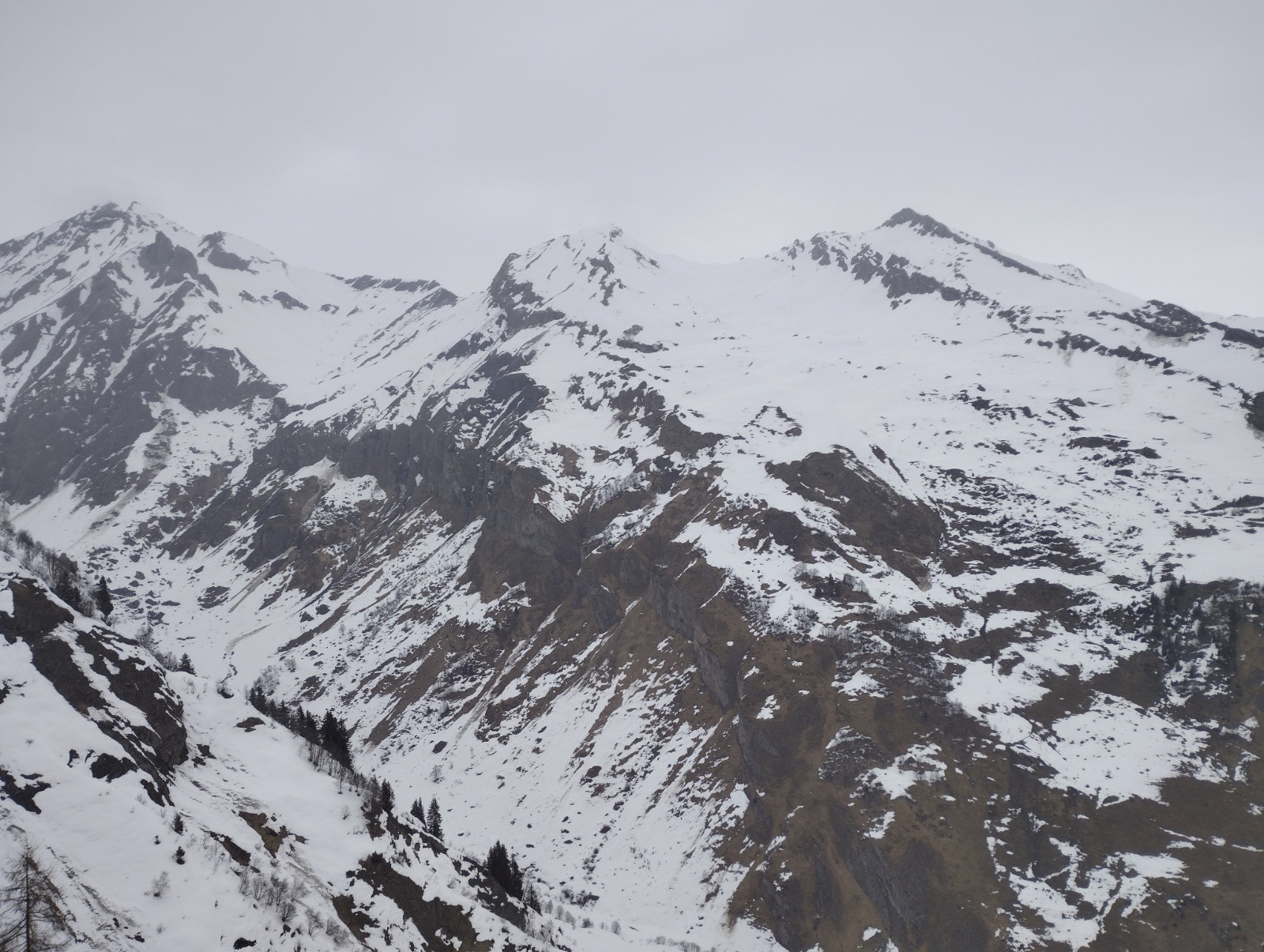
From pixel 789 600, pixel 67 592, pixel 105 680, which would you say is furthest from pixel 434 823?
pixel 789 600

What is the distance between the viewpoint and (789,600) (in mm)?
82750

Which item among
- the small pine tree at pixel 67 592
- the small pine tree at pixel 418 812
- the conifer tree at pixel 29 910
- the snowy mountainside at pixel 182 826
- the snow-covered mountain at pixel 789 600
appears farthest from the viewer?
the small pine tree at pixel 418 812

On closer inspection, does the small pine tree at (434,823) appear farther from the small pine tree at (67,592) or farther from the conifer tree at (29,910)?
the conifer tree at (29,910)

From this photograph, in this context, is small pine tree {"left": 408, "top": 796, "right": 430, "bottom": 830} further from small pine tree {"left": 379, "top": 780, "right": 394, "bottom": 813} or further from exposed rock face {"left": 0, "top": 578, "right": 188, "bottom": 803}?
exposed rock face {"left": 0, "top": 578, "right": 188, "bottom": 803}

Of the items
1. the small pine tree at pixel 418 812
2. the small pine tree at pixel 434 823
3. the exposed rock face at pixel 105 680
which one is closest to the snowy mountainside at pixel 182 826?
the exposed rock face at pixel 105 680

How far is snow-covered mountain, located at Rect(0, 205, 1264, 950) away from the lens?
58938 millimetres

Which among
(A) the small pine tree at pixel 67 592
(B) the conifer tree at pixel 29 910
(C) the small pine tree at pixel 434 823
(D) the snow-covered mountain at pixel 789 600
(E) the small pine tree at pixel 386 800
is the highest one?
(D) the snow-covered mountain at pixel 789 600

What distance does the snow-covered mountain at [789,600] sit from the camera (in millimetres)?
58938

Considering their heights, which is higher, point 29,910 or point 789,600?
point 789,600

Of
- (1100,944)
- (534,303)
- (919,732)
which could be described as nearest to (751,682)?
(919,732)

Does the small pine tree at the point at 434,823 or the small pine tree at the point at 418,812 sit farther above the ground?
the small pine tree at the point at 434,823

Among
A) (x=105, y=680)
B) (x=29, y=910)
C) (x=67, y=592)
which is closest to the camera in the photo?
(x=29, y=910)

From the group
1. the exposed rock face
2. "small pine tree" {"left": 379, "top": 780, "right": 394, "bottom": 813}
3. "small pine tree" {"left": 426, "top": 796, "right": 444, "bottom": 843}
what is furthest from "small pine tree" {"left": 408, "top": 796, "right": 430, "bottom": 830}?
the exposed rock face

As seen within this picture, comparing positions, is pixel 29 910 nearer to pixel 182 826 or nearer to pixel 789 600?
pixel 182 826
